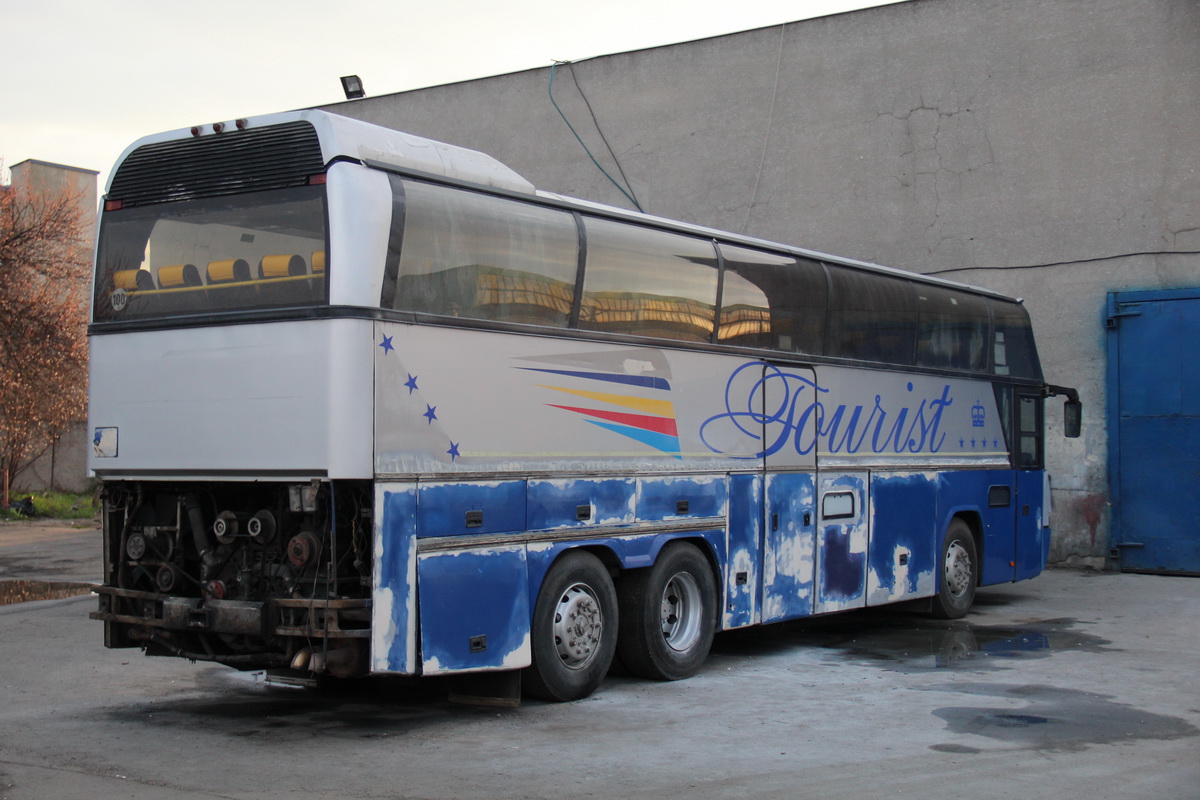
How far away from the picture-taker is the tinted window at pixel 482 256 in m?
7.70

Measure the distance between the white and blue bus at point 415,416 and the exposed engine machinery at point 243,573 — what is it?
2 centimetres

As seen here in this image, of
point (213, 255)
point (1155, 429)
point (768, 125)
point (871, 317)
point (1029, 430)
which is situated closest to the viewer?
point (213, 255)

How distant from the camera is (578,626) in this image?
→ 28.9ft

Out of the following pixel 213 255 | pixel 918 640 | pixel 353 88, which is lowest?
pixel 918 640

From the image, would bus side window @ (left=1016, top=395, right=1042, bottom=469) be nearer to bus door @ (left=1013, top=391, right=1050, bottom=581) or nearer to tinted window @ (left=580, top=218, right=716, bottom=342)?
bus door @ (left=1013, top=391, right=1050, bottom=581)

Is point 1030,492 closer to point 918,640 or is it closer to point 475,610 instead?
point 918,640

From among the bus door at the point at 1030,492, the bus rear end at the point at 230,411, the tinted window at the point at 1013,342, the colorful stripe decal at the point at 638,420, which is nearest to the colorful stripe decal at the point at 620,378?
the colorful stripe decal at the point at 638,420

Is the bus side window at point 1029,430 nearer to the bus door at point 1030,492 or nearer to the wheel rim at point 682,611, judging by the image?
the bus door at point 1030,492

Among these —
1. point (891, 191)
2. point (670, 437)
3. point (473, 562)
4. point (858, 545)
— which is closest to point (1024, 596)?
point (858, 545)

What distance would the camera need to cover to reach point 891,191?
737 inches

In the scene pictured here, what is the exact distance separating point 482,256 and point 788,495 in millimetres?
4240

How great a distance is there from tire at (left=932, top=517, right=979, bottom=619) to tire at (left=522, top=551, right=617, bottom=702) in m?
5.66

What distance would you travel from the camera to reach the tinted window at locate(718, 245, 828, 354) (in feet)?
34.4

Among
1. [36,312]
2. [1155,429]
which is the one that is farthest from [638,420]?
[36,312]
